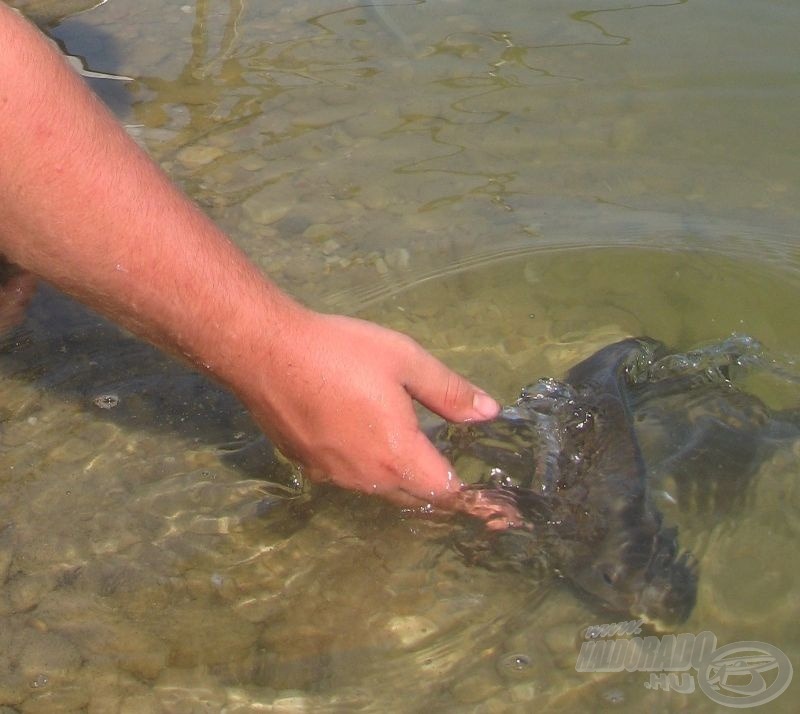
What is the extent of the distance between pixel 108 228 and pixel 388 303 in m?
1.53

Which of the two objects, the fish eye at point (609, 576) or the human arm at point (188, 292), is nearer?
the human arm at point (188, 292)

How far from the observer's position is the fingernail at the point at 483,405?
2.94m

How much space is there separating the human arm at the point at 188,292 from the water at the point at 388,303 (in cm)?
39

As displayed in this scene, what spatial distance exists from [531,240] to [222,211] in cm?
124

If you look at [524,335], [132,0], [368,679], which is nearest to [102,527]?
[368,679]

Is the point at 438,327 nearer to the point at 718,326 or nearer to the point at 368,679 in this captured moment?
the point at 718,326

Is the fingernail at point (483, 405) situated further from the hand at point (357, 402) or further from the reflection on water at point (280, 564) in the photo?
the reflection on water at point (280, 564)

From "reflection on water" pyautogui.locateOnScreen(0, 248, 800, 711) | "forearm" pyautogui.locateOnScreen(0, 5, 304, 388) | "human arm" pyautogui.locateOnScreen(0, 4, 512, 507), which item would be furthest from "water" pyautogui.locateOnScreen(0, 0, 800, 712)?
"forearm" pyautogui.locateOnScreen(0, 5, 304, 388)

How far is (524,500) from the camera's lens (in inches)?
120

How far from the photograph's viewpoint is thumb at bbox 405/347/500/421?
278cm

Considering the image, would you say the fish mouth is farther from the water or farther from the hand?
the hand
